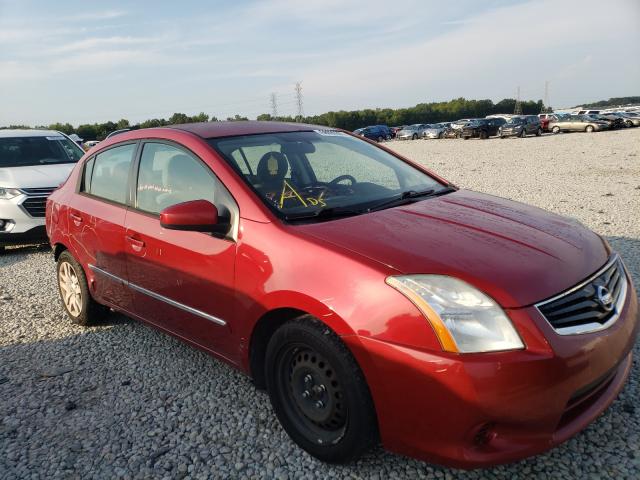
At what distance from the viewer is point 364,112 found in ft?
275

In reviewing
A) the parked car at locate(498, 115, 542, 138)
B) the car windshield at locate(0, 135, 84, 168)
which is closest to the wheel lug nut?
the car windshield at locate(0, 135, 84, 168)

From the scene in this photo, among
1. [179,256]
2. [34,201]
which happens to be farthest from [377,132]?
[179,256]

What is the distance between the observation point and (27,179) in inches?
288

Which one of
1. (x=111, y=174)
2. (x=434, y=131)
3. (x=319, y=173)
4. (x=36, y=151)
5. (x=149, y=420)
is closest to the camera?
(x=149, y=420)

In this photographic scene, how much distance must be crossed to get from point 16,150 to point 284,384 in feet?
24.4

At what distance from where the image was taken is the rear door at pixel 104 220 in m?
3.62

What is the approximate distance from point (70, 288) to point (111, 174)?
127cm

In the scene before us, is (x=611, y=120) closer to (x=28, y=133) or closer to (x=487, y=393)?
(x=28, y=133)

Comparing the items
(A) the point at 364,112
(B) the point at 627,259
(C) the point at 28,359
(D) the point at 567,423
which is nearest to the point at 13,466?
(C) the point at 28,359

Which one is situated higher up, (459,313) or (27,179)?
(27,179)

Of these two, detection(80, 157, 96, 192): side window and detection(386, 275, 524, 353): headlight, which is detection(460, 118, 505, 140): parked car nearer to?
detection(80, 157, 96, 192): side window

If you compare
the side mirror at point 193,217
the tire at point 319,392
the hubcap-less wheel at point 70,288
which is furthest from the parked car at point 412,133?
the tire at point 319,392

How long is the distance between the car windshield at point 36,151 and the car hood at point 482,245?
280 inches

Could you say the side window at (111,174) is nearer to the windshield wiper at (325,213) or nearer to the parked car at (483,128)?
the windshield wiper at (325,213)
